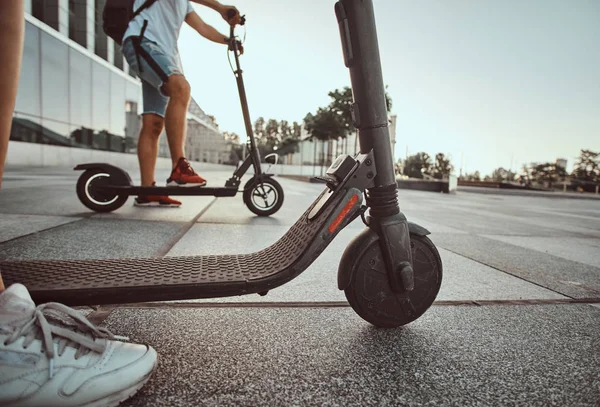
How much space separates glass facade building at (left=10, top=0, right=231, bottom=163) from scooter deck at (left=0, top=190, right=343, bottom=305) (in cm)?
1113

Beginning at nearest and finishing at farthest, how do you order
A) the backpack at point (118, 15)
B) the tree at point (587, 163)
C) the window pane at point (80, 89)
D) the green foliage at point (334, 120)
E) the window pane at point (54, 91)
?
the backpack at point (118, 15)
the window pane at point (54, 91)
the window pane at point (80, 89)
the green foliage at point (334, 120)
the tree at point (587, 163)

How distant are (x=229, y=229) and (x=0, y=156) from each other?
6.87ft

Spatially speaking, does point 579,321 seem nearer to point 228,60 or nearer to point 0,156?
point 0,156

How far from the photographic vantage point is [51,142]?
1164 centimetres

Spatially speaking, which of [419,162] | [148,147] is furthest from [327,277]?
[419,162]

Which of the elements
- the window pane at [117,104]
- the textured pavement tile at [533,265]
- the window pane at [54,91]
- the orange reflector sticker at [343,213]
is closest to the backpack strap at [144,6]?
the orange reflector sticker at [343,213]

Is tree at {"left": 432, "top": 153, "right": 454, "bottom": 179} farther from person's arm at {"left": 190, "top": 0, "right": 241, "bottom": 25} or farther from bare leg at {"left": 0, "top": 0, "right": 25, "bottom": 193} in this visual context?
bare leg at {"left": 0, "top": 0, "right": 25, "bottom": 193}

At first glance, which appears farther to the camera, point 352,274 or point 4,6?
point 352,274

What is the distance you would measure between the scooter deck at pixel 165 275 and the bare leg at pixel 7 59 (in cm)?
28

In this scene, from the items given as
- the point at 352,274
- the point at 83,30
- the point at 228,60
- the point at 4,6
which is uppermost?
the point at 83,30

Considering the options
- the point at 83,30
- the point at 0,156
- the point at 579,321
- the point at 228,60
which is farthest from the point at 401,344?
the point at 83,30

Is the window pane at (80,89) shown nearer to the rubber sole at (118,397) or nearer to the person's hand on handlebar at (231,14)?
the person's hand on handlebar at (231,14)

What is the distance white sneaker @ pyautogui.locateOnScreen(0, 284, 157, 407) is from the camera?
25.7 inches

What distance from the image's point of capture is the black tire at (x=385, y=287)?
1031 millimetres
